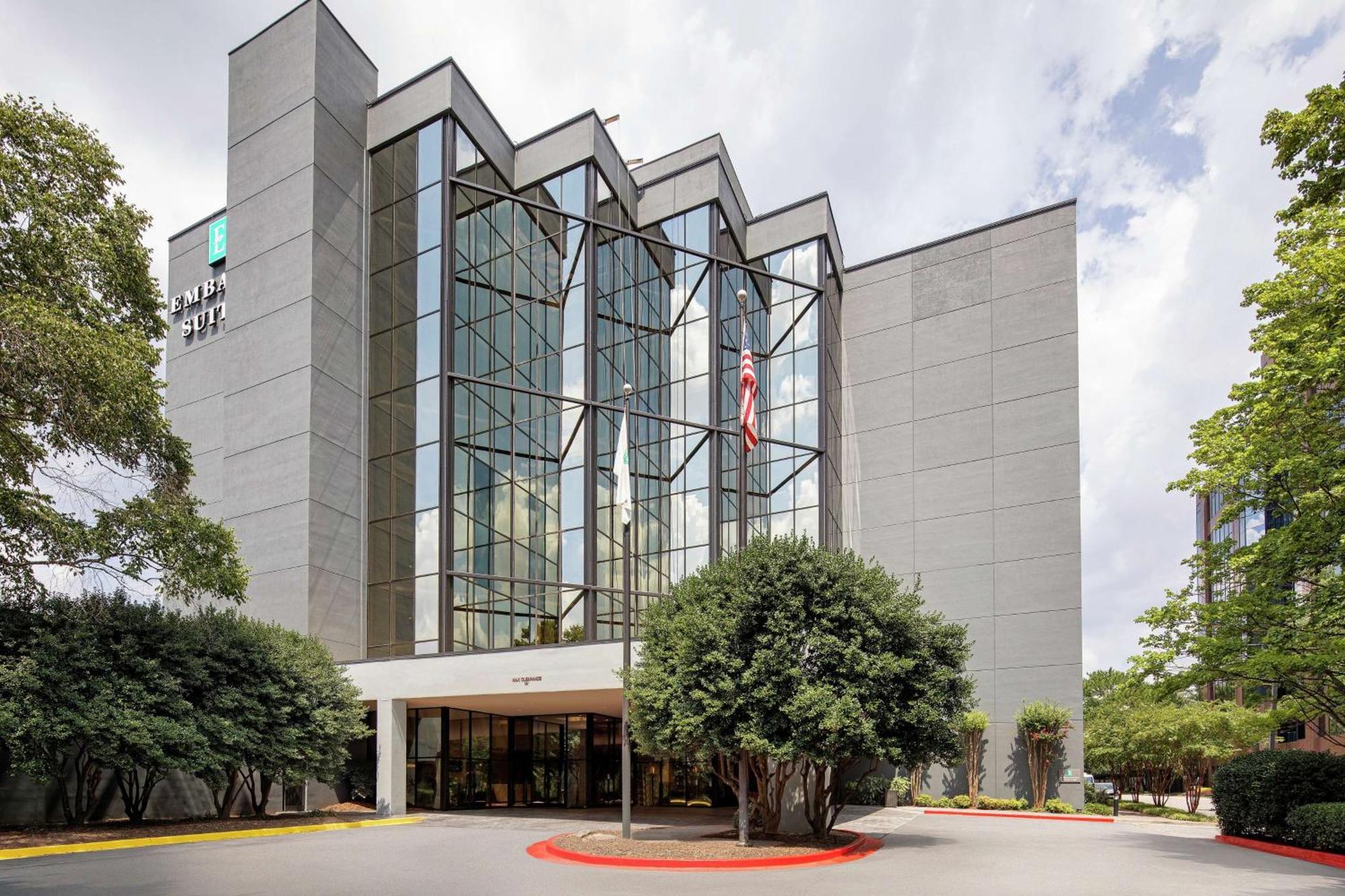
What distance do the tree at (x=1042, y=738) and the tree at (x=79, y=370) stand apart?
82.7 feet

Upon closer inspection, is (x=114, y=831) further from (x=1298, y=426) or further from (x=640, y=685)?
(x=1298, y=426)

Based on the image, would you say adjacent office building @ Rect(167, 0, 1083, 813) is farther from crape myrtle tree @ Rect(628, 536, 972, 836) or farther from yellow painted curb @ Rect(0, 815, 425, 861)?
crape myrtle tree @ Rect(628, 536, 972, 836)

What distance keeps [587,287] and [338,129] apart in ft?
33.6

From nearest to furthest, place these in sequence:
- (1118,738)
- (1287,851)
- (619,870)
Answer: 1. (619,870)
2. (1287,851)
3. (1118,738)

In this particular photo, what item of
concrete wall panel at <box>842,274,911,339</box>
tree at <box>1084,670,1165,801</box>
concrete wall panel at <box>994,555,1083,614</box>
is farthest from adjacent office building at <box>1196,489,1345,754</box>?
concrete wall panel at <box>842,274,911,339</box>

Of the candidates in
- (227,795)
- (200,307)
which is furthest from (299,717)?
(200,307)

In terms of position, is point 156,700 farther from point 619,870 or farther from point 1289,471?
point 1289,471

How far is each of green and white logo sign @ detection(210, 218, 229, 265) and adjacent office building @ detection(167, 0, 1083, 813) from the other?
223 mm

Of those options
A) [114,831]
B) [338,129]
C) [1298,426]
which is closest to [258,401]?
[338,129]

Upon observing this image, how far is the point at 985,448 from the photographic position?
3819 cm

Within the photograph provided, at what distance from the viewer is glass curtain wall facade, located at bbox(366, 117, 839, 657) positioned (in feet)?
111

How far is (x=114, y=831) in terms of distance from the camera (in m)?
22.7

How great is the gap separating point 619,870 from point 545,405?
21.6 meters

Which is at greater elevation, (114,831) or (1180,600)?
(1180,600)
